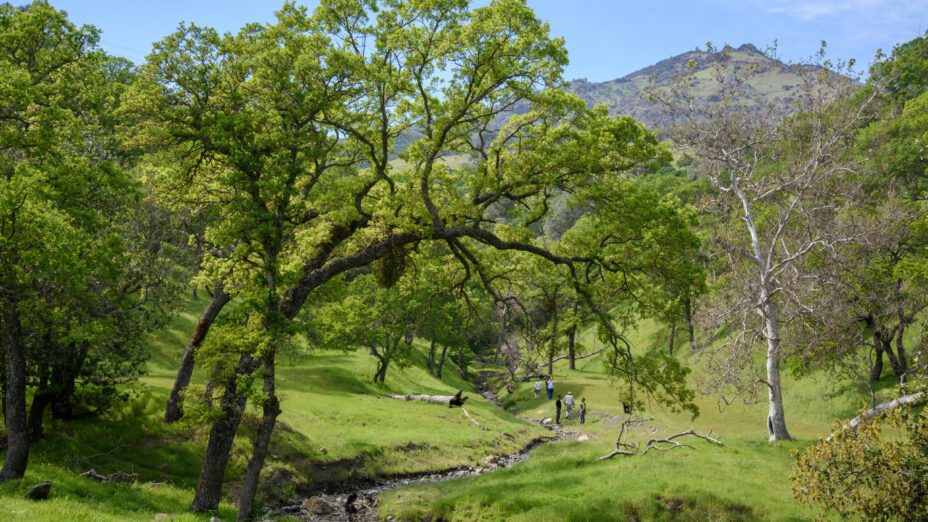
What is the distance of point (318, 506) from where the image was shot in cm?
2281

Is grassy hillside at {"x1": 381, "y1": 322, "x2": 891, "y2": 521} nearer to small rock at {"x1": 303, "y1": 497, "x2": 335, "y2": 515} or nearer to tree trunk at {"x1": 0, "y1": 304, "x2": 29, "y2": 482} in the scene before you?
small rock at {"x1": 303, "y1": 497, "x2": 335, "y2": 515}

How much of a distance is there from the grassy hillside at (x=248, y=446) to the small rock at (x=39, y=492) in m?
0.33

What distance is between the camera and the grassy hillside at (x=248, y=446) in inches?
707

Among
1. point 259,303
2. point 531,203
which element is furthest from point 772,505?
point 259,303

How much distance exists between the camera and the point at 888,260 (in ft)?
126

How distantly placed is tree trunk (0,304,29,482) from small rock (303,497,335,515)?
9.67 m

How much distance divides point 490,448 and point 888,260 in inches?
1173

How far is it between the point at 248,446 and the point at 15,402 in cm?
1017

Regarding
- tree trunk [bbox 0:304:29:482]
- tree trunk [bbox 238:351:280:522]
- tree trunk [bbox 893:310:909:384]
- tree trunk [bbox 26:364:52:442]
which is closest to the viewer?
tree trunk [bbox 238:351:280:522]

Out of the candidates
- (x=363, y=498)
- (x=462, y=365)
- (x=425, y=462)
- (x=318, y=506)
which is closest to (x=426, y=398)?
(x=425, y=462)

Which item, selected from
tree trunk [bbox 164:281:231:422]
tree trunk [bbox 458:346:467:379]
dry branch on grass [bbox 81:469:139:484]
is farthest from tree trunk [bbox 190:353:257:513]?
tree trunk [bbox 458:346:467:379]

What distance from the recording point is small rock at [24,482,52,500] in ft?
51.9

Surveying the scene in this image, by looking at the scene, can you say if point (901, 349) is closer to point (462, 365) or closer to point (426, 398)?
point (426, 398)

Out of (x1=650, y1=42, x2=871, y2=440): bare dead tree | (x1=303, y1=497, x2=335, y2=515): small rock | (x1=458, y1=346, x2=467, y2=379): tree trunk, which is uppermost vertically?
(x1=650, y1=42, x2=871, y2=440): bare dead tree
